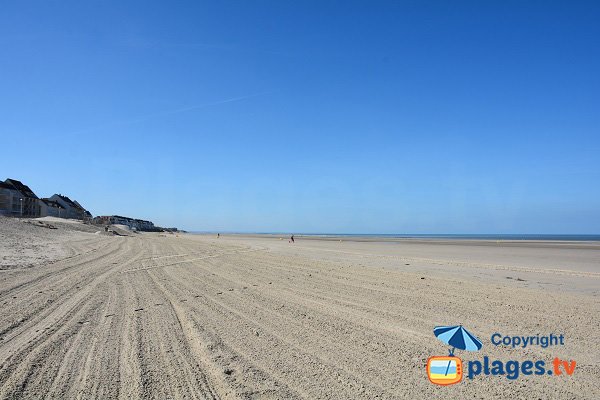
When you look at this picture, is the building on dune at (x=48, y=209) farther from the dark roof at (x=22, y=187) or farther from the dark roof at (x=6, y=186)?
the dark roof at (x=6, y=186)

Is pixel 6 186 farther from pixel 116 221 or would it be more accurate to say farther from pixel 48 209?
pixel 116 221

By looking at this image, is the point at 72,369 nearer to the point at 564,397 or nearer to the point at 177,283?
the point at 564,397

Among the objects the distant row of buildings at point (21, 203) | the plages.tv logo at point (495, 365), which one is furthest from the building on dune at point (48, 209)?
the plages.tv logo at point (495, 365)

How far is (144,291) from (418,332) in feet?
22.7

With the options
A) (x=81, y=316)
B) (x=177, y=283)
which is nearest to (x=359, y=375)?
(x=81, y=316)

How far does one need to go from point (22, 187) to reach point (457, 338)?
97.2 metres

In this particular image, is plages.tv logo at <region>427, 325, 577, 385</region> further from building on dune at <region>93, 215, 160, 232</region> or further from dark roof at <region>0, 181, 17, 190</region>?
building on dune at <region>93, 215, 160, 232</region>

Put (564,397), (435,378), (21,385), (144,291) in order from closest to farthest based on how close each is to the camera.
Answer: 1. (564,397)
2. (21,385)
3. (435,378)
4. (144,291)

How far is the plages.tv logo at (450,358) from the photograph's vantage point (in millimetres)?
4031

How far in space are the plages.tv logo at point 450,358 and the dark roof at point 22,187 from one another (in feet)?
298

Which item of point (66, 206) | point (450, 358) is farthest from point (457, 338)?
point (66, 206)

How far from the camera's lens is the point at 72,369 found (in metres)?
4.19

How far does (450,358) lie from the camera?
4578 millimetres

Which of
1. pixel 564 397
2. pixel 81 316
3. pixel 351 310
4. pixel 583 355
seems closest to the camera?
pixel 564 397
